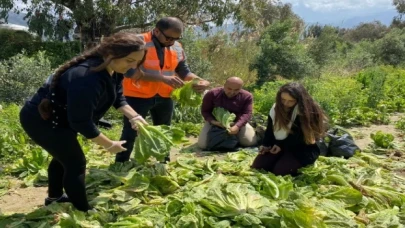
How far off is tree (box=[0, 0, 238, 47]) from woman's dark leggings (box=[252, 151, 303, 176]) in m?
8.43

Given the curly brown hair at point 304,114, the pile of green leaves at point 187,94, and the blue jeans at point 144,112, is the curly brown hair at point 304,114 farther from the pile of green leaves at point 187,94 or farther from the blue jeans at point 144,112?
the blue jeans at point 144,112

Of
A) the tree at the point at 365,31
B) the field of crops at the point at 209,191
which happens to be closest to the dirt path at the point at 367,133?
the field of crops at the point at 209,191

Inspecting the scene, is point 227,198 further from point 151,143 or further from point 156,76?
point 156,76

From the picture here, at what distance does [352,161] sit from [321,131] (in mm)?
1150

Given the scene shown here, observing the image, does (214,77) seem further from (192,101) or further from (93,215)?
(93,215)

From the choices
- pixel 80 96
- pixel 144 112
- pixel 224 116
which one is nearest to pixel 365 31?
pixel 224 116

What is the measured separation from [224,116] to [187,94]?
60.8 inches

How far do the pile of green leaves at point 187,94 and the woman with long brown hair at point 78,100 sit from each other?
1.62 metres

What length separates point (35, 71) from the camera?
888 cm

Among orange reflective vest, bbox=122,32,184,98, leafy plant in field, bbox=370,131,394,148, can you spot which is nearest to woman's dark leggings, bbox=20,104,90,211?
orange reflective vest, bbox=122,32,184,98

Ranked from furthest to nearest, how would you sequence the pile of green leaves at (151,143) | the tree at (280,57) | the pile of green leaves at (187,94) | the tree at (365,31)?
1. the tree at (365,31)
2. the tree at (280,57)
3. the pile of green leaves at (187,94)
4. the pile of green leaves at (151,143)

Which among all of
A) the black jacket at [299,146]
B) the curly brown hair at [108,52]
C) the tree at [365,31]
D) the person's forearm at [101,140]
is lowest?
the black jacket at [299,146]

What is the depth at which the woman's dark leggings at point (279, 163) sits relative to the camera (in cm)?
508

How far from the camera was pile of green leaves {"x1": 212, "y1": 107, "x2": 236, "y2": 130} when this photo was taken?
22.3 ft
